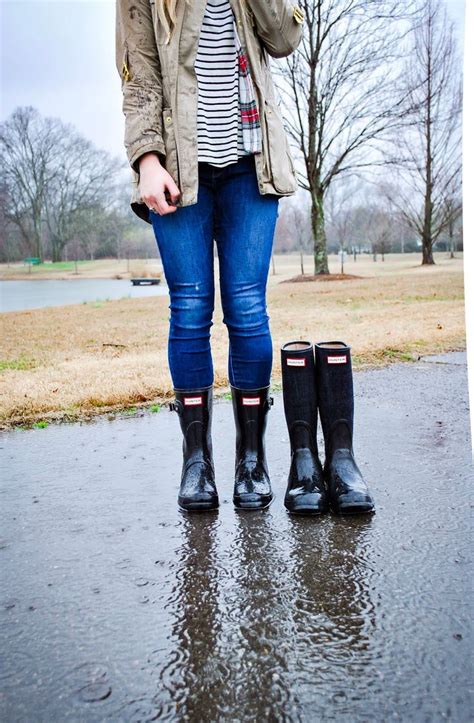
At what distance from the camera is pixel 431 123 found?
20031mm

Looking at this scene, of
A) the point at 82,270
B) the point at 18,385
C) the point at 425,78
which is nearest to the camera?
the point at 18,385

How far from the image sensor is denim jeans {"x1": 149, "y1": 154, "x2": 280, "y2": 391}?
184 cm

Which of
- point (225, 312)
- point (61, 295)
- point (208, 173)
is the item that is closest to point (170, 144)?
point (208, 173)

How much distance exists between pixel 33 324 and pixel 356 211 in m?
32.2

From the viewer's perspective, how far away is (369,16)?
50.6 feet

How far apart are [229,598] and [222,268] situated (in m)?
0.97

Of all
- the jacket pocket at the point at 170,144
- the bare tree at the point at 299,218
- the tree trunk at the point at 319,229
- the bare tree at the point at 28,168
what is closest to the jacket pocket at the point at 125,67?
the jacket pocket at the point at 170,144

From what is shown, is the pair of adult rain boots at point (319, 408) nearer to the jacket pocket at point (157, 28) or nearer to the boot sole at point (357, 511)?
the boot sole at point (357, 511)

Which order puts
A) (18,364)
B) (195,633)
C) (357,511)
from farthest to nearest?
(18,364)
(357,511)
(195,633)

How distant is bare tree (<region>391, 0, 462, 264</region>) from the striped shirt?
53.6 feet

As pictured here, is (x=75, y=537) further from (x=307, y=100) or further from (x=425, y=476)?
(x=307, y=100)

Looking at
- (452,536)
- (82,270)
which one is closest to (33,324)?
(452,536)

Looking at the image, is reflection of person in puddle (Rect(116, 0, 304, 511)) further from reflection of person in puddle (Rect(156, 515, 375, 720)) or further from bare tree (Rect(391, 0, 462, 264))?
bare tree (Rect(391, 0, 462, 264))

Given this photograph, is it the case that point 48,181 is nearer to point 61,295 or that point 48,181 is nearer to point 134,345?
point 61,295
